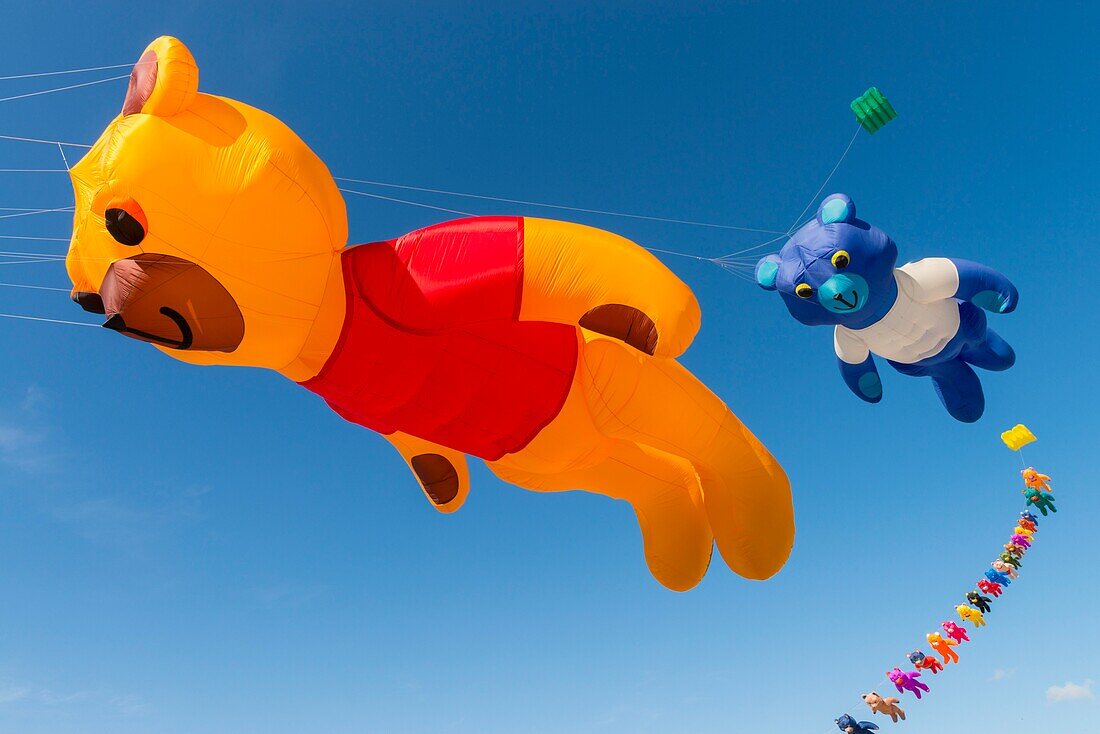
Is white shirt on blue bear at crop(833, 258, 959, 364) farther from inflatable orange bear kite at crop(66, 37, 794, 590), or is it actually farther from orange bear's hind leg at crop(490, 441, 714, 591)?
orange bear's hind leg at crop(490, 441, 714, 591)

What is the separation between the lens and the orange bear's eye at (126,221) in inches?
168

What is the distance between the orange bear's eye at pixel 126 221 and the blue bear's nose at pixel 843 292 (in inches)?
201

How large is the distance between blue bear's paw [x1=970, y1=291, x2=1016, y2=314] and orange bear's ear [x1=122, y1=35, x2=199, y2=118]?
271 inches

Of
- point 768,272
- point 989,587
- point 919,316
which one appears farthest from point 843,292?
point 989,587

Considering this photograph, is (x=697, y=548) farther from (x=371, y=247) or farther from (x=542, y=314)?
(x=371, y=247)

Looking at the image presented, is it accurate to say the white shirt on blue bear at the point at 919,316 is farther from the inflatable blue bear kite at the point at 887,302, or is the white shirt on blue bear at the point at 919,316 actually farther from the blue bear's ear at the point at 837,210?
the blue bear's ear at the point at 837,210

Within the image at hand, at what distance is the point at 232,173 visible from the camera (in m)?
4.46

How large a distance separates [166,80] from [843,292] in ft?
17.0

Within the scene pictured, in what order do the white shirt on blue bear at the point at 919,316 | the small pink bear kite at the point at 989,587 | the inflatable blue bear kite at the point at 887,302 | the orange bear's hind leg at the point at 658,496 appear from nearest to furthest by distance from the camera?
the orange bear's hind leg at the point at 658,496
the inflatable blue bear kite at the point at 887,302
the white shirt on blue bear at the point at 919,316
the small pink bear kite at the point at 989,587

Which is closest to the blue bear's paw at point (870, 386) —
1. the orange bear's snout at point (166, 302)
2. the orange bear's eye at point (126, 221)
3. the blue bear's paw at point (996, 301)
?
the blue bear's paw at point (996, 301)

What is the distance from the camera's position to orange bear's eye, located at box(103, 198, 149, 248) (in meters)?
4.27

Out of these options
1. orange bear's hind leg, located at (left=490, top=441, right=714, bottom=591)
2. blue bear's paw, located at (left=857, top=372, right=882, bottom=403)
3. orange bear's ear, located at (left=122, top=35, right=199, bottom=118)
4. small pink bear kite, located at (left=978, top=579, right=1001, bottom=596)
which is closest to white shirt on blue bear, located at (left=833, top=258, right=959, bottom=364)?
blue bear's paw, located at (left=857, top=372, right=882, bottom=403)

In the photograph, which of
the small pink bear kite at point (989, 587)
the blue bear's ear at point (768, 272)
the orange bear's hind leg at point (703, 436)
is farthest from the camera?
the small pink bear kite at point (989, 587)

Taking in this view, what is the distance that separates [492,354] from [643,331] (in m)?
1.20
